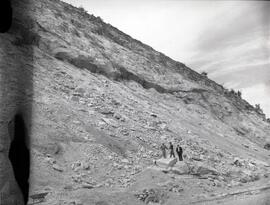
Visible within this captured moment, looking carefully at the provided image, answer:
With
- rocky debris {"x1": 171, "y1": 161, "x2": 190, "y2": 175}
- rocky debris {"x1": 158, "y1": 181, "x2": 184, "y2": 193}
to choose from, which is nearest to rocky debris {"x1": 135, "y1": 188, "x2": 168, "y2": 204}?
rocky debris {"x1": 158, "y1": 181, "x2": 184, "y2": 193}

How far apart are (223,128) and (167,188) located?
12312 mm

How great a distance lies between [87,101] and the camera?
50.1 feet

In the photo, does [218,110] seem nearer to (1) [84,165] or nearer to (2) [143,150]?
(2) [143,150]

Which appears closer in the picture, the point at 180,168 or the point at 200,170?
the point at 180,168

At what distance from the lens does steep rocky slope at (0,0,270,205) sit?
34.5 ft

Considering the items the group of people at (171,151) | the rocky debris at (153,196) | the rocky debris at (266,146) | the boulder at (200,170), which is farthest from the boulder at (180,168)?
the rocky debris at (266,146)

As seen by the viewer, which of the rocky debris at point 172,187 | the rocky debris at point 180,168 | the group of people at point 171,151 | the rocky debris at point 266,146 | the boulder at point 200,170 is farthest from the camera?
the rocky debris at point 266,146

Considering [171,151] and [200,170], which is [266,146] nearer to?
[171,151]

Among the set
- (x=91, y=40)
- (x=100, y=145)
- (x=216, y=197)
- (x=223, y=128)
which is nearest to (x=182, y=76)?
(x=223, y=128)

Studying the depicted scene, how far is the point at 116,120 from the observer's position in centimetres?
1494

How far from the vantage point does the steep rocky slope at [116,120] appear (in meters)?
10.5

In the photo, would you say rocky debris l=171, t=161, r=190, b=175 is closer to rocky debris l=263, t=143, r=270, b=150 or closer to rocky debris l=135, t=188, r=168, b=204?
rocky debris l=135, t=188, r=168, b=204

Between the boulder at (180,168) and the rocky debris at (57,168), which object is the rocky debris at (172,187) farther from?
the rocky debris at (57,168)

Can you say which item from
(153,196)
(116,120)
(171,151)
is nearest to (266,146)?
(171,151)
